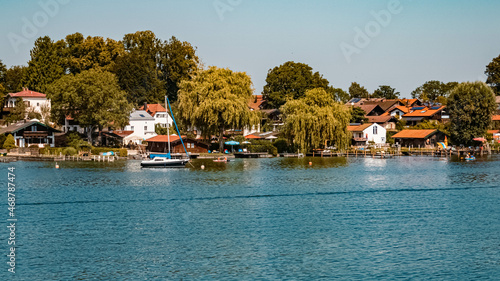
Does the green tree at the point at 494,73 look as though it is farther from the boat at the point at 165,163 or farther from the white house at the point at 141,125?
the boat at the point at 165,163

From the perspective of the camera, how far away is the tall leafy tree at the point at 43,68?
130 m

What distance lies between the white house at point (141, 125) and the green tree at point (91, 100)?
55.7 feet

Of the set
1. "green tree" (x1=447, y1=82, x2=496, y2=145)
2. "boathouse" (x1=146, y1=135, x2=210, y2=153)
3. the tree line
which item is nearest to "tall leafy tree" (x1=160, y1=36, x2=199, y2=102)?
the tree line

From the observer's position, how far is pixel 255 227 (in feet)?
127

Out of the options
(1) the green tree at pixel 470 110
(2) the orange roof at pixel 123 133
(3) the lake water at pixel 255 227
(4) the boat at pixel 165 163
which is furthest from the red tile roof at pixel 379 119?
(4) the boat at pixel 165 163

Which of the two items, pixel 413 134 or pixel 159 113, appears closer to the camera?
pixel 413 134

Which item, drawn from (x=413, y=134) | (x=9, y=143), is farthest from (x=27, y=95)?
(x=413, y=134)

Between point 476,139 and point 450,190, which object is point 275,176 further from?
point 476,139

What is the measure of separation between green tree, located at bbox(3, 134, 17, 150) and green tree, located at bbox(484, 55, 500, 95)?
12580 centimetres

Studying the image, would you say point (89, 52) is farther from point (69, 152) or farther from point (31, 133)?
point (69, 152)

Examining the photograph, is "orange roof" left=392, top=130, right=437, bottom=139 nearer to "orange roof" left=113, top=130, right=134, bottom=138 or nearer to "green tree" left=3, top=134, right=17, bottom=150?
"orange roof" left=113, top=130, right=134, bottom=138

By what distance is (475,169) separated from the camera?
7819 cm

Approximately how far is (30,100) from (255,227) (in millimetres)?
93725

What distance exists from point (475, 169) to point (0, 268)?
63975mm
